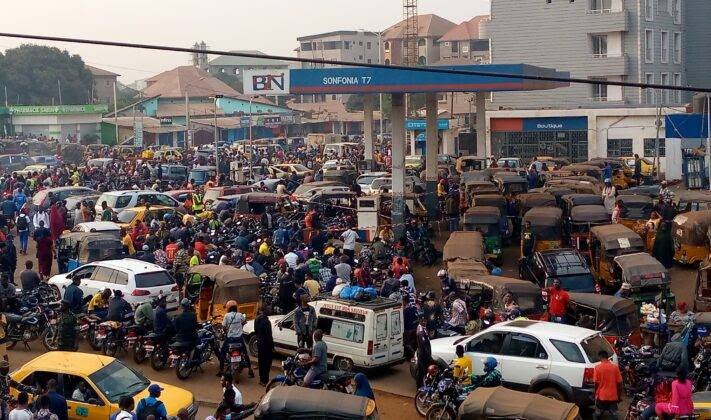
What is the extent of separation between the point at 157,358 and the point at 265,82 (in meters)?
34.8

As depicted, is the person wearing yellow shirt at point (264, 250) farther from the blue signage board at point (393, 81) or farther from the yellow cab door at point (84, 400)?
the yellow cab door at point (84, 400)

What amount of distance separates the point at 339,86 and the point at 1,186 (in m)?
16.8

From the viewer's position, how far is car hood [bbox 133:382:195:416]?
1237 cm

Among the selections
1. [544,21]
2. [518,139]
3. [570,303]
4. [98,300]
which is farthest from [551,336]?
[544,21]

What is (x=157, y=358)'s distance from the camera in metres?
15.9

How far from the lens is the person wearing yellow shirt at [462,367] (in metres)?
13.3


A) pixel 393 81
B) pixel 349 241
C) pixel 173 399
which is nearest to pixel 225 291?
pixel 173 399

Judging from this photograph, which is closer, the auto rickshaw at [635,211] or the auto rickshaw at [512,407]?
the auto rickshaw at [512,407]

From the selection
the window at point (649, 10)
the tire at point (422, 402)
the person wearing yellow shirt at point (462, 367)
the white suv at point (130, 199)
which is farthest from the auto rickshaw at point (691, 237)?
the window at point (649, 10)

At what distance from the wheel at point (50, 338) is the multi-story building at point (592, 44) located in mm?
41331

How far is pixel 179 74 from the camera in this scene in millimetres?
102250

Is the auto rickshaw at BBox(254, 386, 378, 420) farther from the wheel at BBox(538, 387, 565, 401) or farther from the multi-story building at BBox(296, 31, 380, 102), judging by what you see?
the multi-story building at BBox(296, 31, 380, 102)

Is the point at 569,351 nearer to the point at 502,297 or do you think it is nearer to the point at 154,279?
the point at 502,297

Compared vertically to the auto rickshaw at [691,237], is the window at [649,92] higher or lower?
higher
